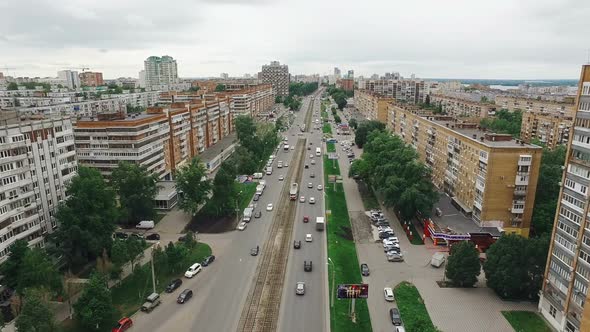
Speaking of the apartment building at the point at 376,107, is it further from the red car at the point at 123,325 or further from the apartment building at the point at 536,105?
the red car at the point at 123,325

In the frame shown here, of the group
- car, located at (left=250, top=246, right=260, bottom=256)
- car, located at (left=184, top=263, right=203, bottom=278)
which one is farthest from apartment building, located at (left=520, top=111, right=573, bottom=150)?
car, located at (left=184, top=263, right=203, bottom=278)

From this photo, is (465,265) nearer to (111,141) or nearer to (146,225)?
(146,225)

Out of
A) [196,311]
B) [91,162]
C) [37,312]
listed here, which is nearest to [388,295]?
[196,311]

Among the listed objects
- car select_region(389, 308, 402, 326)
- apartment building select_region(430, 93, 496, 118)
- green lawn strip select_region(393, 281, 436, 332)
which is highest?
apartment building select_region(430, 93, 496, 118)

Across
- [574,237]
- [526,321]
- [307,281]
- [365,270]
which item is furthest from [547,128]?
[307,281]

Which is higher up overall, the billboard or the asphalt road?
the billboard

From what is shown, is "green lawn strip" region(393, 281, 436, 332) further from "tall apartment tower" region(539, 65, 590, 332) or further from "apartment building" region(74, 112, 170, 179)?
"apartment building" region(74, 112, 170, 179)
